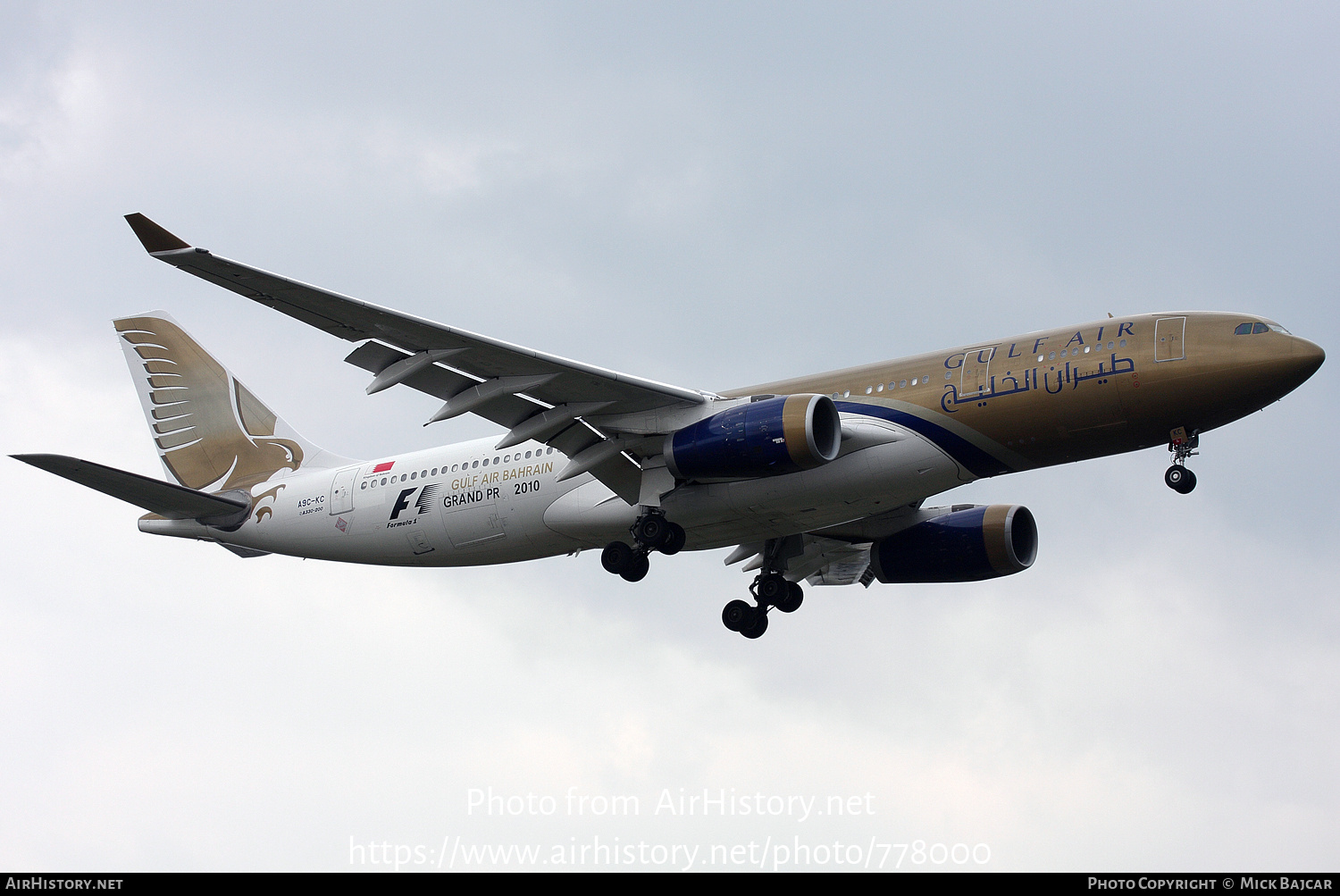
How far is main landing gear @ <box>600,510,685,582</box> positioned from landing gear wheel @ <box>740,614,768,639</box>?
5.50m

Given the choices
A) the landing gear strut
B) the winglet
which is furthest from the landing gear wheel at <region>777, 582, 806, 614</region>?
the winglet

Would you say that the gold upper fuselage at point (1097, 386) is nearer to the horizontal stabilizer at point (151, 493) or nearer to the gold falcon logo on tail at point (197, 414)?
the horizontal stabilizer at point (151, 493)

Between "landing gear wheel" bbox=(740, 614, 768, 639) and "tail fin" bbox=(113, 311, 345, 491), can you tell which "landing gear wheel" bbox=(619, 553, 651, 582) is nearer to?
"landing gear wheel" bbox=(740, 614, 768, 639)

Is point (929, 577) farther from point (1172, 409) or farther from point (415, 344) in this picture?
point (415, 344)

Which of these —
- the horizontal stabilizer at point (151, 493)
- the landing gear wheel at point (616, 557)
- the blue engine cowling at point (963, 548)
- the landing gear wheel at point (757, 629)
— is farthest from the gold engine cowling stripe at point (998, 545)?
the horizontal stabilizer at point (151, 493)

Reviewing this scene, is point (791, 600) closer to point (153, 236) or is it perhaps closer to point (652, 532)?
point (652, 532)

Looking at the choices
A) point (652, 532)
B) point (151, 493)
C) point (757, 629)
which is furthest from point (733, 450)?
point (151, 493)

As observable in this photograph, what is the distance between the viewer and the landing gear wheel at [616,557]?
28.4 metres

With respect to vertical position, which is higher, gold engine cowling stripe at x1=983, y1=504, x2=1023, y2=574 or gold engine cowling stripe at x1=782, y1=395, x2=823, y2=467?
gold engine cowling stripe at x1=983, y1=504, x2=1023, y2=574

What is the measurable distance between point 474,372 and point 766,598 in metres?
10.4

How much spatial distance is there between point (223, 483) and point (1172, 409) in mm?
23115

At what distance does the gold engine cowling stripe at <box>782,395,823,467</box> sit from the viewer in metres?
24.8

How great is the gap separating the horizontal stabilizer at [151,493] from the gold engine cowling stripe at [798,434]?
46.1 feet

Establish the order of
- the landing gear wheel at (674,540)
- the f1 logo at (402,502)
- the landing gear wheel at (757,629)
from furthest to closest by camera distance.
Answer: the landing gear wheel at (757,629)
the f1 logo at (402,502)
the landing gear wheel at (674,540)
